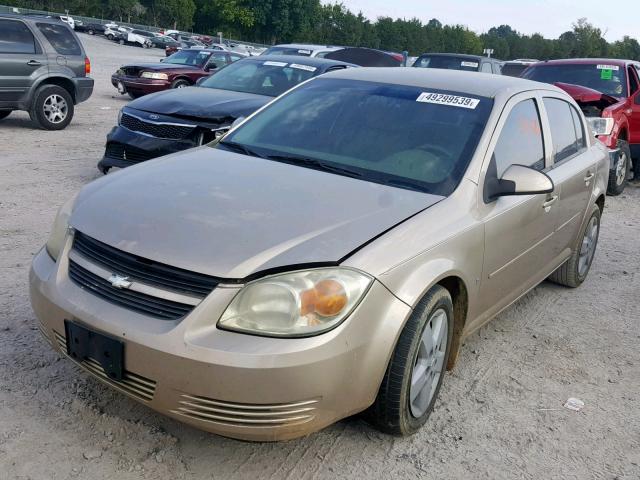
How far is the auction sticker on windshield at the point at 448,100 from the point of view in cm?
A: 390

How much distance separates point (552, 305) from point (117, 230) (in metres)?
3.53

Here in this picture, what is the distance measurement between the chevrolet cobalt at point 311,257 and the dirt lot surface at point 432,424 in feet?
0.78

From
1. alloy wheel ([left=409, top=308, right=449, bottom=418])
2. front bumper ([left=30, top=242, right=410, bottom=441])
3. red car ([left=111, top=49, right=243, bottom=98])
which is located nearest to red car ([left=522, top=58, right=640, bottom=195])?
alloy wheel ([left=409, top=308, right=449, bottom=418])

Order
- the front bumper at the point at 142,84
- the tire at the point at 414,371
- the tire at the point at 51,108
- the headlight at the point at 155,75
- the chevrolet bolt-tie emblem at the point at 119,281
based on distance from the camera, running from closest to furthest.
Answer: the chevrolet bolt-tie emblem at the point at 119,281, the tire at the point at 414,371, the tire at the point at 51,108, the front bumper at the point at 142,84, the headlight at the point at 155,75

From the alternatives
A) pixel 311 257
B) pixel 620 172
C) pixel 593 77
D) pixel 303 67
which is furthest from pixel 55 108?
pixel 311 257

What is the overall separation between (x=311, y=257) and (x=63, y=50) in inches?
403

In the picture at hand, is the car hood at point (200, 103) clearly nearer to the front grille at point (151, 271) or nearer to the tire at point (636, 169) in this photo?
the front grille at point (151, 271)

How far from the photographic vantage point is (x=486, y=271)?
356 cm

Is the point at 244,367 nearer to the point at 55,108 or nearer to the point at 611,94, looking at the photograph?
the point at 611,94

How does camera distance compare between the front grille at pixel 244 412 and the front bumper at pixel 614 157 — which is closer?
the front grille at pixel 244 412

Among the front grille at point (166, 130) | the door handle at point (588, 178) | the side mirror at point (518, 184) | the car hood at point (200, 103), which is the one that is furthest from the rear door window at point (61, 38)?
the side mirror at point (518, 184)

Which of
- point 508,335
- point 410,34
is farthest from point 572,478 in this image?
point 410,34

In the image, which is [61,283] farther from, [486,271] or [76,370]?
[486,271]

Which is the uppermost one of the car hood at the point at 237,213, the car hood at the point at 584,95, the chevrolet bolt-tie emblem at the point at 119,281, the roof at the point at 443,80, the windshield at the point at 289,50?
the roof at the point at 443,80
